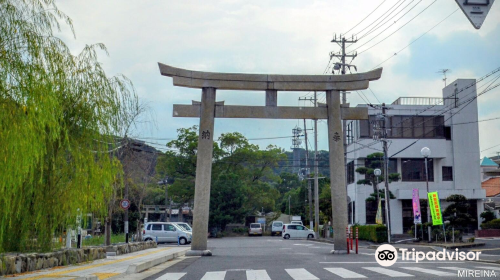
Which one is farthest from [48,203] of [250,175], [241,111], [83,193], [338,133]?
[250,175]

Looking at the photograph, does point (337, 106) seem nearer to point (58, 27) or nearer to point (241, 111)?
point (241, 111)

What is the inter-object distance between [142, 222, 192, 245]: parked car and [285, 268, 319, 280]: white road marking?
2449 centimetres

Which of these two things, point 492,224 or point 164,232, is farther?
point 492,224

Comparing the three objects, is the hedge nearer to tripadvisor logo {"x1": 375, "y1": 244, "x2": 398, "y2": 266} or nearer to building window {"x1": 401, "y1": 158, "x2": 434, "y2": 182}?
building window {"x1": 401, "y1": 158, "x2": 434, "y2": 182}

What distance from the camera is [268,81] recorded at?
72.3 ft

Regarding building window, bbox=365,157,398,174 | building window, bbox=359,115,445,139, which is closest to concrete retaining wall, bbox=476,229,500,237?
building window, bbox=365,157,398,174

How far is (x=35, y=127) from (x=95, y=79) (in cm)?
421

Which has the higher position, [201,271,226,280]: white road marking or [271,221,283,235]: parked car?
[271,221,283,235]: parked car

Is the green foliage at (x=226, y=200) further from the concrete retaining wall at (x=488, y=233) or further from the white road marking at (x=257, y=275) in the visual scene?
the white road marking at (x=257, y=275)

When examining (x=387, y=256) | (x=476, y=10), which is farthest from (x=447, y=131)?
(x=476, y=10)

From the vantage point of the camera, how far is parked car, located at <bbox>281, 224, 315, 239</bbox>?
48.3 meters

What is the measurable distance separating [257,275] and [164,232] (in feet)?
86.7

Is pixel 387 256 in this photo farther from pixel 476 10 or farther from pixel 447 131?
pixel 447 131

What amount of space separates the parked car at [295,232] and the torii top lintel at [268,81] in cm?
2814
